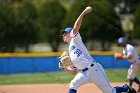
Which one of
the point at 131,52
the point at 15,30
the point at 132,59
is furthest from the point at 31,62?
the point at 15,30

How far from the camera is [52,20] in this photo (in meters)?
38.2

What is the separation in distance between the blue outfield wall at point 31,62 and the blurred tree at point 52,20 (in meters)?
13.9

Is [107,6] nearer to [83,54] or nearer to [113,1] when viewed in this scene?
[113,1]

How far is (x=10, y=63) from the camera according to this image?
22562mm

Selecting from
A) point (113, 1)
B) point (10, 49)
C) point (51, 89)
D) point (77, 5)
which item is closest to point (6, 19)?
point (10, 49)

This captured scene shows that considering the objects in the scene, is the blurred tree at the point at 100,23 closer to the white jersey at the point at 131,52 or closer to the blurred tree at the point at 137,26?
the blurred tree at the point at 137,26

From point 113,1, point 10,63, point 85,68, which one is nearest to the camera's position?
point 85,68

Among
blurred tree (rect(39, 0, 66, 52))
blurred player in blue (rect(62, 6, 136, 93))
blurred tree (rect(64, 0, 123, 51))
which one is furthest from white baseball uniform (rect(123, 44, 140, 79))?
blurred tree (rect(39, 0, 66, 52))

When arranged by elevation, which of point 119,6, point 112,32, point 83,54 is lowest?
point 83,54

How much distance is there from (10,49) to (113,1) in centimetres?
1312

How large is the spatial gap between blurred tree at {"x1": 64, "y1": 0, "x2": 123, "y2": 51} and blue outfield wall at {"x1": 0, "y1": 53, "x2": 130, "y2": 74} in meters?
10.7

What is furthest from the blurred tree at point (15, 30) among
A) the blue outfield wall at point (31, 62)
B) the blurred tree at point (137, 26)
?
the blue outfield wall at point (31, 62)

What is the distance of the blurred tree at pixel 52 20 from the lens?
3738cm

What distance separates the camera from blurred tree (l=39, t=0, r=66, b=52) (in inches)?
1471
